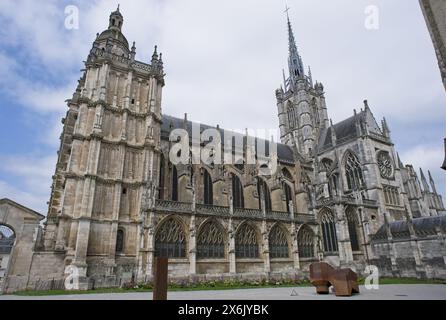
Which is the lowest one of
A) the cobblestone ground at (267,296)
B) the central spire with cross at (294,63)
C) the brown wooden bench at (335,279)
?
the cobblestone ground at (267,296)

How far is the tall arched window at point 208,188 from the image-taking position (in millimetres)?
24922

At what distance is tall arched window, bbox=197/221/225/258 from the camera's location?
790 inches

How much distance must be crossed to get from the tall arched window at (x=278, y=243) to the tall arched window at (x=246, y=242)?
1522 mm

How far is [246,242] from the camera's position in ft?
72.7

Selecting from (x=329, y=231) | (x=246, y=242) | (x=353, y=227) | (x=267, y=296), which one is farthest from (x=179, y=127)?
(x=267, y=296)

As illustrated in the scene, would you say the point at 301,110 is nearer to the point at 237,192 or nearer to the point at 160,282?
the point at 237,192

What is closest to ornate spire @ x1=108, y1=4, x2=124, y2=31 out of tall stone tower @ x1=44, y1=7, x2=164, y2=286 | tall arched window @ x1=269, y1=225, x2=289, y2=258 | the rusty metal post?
tall stone tower @ x1=44, y1=7, x2=164, y2=286

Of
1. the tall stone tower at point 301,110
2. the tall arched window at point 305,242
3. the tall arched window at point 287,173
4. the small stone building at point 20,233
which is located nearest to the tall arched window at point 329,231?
the tall arched window at point 305,242

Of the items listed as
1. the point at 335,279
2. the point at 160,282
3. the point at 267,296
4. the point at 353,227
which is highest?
the point at 353,227

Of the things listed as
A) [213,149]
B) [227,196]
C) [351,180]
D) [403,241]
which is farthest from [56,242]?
[351,180]

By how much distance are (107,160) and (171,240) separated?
25.7 ft

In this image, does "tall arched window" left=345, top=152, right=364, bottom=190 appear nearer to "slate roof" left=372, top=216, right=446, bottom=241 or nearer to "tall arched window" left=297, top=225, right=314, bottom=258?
"slate roof" left=372, top=216, right=446, bottom=241

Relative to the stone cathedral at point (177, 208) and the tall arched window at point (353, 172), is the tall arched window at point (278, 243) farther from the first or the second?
the tall arched window at point (353, 172)

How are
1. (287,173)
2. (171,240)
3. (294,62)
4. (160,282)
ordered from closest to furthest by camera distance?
1. (160,282)
2. (171,240)
3. (287,173)
4. (294,62)
